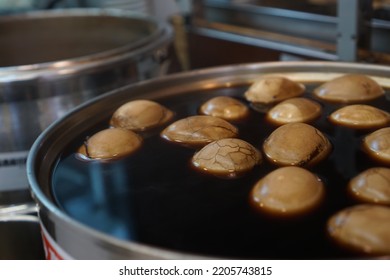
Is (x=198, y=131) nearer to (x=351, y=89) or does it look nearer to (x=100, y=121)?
(x=100, y=121)

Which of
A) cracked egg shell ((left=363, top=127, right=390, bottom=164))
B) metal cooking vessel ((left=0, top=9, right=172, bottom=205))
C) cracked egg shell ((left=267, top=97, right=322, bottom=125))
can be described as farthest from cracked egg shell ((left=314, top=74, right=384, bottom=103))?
metal cooking vessel ((left=0, top=9, right=172, bottom=205))

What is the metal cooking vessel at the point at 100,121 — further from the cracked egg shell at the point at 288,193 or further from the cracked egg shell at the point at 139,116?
the cracked egg shell at the point at 288,193

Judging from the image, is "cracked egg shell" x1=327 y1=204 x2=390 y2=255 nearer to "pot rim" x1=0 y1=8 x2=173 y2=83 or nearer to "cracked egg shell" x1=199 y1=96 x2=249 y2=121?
"cracked egg shell" x1=199 y1=96 x2=249 y2=121

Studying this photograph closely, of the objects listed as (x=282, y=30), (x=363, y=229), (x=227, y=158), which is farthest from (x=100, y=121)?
(x=282, y=30)

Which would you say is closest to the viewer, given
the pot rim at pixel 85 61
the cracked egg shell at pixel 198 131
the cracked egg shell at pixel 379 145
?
the cracked egg shell at pixel 379 145

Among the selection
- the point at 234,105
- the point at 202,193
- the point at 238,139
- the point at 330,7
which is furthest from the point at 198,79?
the point at 330,7

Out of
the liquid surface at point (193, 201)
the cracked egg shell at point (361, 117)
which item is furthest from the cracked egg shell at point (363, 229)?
the cracked egg shell at point (361, 117)
